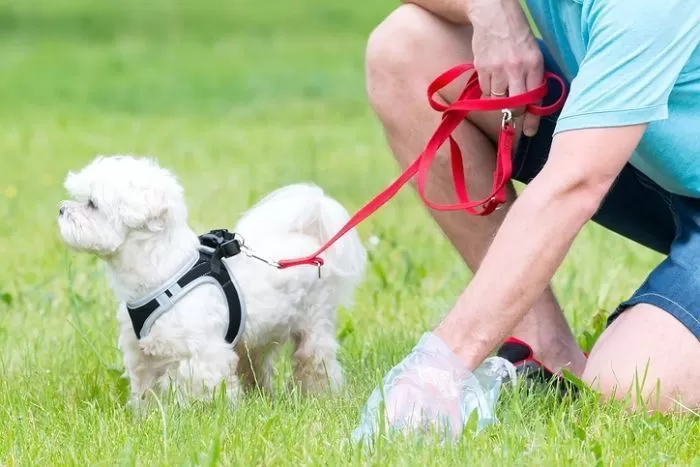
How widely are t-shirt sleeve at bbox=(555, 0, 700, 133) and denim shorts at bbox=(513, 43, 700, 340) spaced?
527mm

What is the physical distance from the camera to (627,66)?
2.78 m

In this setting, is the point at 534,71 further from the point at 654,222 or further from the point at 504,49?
the point at 654,222

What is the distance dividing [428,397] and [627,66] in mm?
850

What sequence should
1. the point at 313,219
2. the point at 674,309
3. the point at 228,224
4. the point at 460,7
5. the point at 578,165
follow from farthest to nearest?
the point at 228,224 < the point at 313,219 < the point at 460,7 < the point at 674,309 < the point at 578,165

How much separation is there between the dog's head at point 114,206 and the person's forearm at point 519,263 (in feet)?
3.03

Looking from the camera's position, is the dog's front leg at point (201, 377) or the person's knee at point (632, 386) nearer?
the person's knee at point (632, 386)

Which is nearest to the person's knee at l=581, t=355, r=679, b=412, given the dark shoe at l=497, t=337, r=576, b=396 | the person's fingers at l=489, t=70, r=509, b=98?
the dark shoe at l=497, t=337, r=576, b=396

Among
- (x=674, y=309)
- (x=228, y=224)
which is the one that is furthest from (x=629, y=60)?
(x=228, y=224)

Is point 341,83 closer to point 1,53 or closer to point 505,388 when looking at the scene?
point 1,53

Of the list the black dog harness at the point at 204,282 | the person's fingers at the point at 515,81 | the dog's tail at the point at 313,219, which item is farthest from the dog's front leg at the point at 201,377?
the person's fingers at the point at 515,81

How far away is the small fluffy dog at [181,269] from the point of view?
10.7 ft

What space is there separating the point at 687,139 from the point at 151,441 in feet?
4.84

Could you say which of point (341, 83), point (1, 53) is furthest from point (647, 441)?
point (1, 53)

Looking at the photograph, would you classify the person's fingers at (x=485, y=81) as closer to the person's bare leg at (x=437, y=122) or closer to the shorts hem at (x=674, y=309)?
the person's bare leg at (x=437, y=122)
